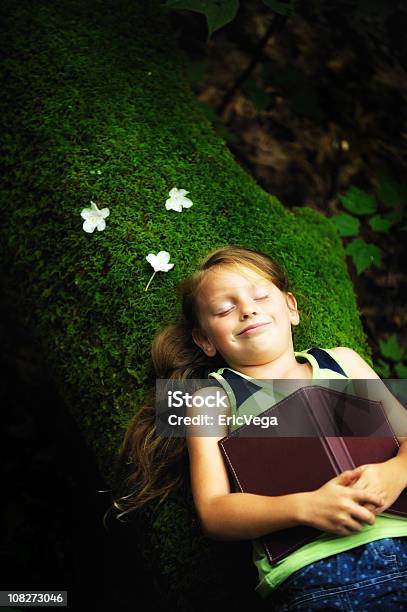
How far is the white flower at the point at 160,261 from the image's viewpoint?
243cm

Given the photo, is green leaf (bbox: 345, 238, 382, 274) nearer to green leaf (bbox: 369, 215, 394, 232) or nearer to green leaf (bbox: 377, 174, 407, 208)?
green leaf (bbox: 369, 215, 394, 232)

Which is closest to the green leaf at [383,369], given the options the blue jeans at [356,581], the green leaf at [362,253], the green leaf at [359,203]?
the green leaf at [362,253]

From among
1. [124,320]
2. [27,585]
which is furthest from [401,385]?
[27,585]

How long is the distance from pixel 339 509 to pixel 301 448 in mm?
248

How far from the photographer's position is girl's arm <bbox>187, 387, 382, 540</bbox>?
1657mm

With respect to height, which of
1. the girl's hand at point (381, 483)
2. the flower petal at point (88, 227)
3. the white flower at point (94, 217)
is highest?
the white flower at point (94, 217)

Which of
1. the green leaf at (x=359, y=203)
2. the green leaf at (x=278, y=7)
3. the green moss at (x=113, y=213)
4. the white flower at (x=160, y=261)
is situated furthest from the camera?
the green leaf at (x=359, y=203)

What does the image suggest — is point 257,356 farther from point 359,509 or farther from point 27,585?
point 27,585

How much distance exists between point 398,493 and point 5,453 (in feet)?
8.29

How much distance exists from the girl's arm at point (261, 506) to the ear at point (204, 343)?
37 cm

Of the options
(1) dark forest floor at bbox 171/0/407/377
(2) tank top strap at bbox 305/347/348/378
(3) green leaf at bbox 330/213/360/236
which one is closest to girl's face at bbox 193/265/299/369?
(2) tank top strap at bbox 305/347/348/378

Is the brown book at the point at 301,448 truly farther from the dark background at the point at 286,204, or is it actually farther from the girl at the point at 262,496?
the dark background at the point at 286,204

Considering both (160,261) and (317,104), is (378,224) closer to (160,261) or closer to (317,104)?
(317,104)

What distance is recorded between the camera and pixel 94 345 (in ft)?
7.68
